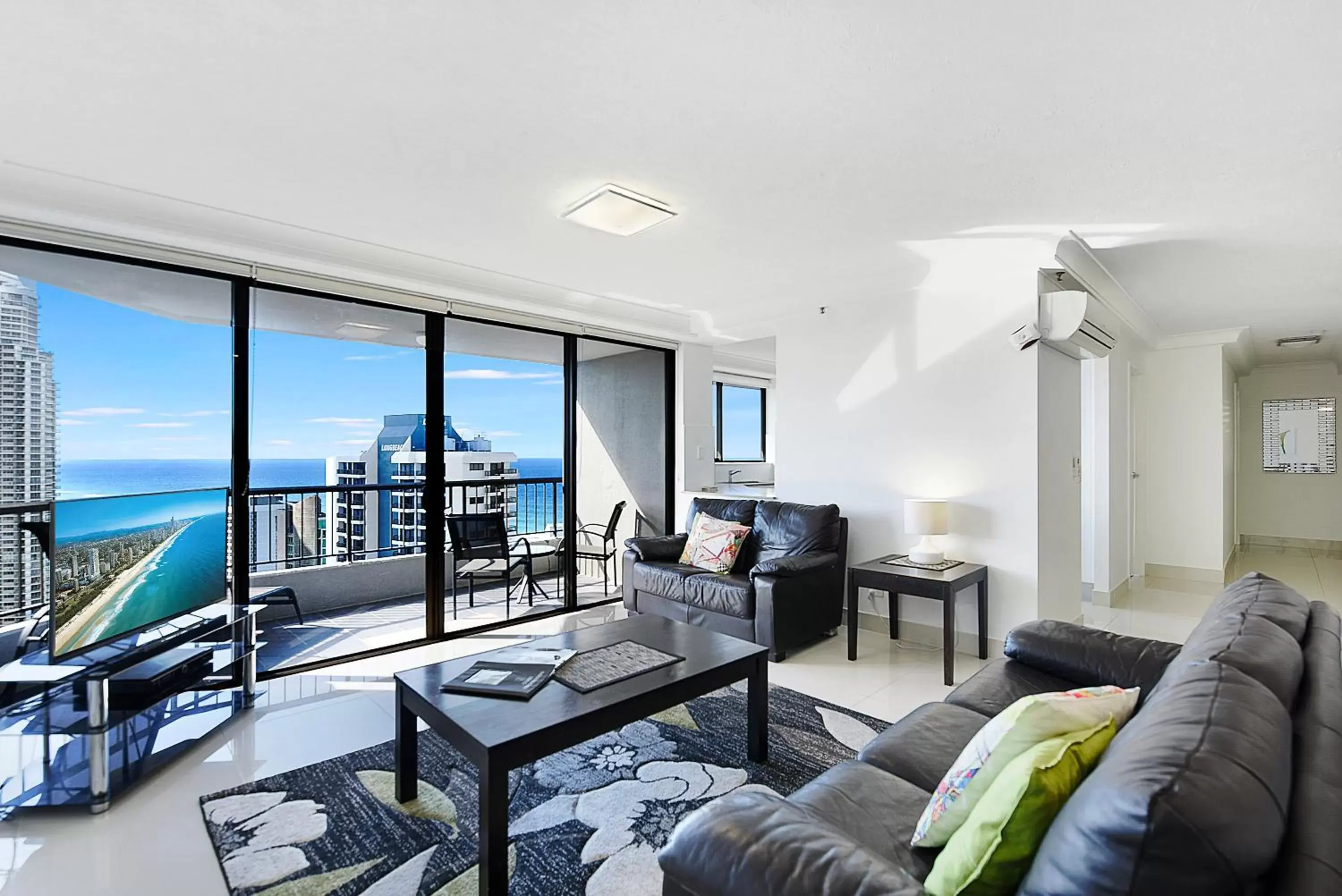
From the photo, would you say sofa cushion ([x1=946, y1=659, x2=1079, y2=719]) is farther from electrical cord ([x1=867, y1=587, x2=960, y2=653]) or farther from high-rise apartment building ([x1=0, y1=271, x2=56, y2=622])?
high-rise apartment building ([x1=0, y1=271, x2=56, y2=622])

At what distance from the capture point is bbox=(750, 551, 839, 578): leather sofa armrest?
3.92 metres

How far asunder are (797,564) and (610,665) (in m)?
1.84

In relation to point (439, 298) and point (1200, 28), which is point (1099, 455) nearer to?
point (1200, 28)

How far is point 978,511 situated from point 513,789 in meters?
3.15

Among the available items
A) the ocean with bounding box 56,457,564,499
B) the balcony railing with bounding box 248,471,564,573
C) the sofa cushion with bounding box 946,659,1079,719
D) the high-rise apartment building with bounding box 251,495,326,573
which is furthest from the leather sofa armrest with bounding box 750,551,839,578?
the high-rise apartment building with bounding box 251,495,326,573

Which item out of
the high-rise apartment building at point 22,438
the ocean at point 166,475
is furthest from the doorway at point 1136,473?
the high-rise apartment building at point 22,438

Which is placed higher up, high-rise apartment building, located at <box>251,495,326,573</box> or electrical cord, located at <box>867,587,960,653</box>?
high-rise apartment building, located at <box>251,495,326,573</box>

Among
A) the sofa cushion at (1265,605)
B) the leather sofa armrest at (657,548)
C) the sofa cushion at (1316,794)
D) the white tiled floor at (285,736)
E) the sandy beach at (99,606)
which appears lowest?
the white tiled floor at (285,736)

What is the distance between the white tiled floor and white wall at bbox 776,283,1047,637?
26.9 inches

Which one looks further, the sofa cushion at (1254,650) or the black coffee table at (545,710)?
the black coffee table at (545,710)

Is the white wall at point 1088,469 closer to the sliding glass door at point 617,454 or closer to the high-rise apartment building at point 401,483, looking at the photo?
the sliding glass door at point 617,454

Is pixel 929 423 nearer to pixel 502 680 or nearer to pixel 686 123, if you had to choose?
pixel 686 123

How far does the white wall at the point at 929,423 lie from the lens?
3.96m

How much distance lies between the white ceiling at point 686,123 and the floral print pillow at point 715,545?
194 centimetres
